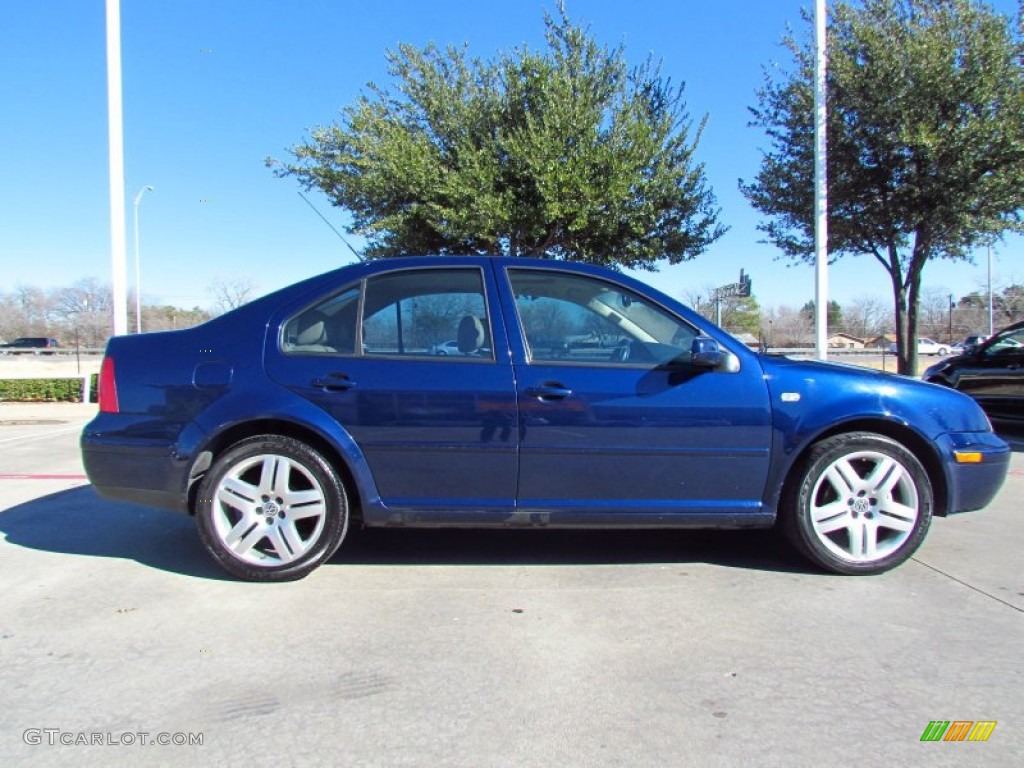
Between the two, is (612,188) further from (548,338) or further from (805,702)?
(805,702)

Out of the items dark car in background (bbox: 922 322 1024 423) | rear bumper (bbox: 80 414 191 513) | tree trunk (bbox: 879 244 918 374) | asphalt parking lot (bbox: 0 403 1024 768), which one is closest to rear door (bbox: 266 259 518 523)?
asphalt parking lot (bbox: 0 403 1024 768)

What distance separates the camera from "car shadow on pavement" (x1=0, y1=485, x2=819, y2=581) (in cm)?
407

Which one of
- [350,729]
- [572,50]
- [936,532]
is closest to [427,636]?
[350,729]

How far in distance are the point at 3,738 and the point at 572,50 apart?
1268 centimetres

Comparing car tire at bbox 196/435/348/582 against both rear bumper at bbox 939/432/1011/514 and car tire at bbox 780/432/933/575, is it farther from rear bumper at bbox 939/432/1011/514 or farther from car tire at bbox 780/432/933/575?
rear bumper at bbox 939/432/1011/514

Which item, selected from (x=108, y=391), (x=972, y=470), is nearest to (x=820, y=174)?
(x=972, y=470)

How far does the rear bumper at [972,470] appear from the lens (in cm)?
375

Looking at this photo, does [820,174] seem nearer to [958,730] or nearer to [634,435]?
[634,435]

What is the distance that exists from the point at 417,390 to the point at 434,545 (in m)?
1.27

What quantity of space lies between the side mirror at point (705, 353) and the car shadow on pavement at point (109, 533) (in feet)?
9.00

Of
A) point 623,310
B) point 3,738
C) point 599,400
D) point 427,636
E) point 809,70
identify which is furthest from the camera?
point 809,70

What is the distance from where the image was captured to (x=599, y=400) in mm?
3564

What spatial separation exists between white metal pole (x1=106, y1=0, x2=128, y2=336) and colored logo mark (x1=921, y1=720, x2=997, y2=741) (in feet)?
36.5

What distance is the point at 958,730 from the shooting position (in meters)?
2.36
